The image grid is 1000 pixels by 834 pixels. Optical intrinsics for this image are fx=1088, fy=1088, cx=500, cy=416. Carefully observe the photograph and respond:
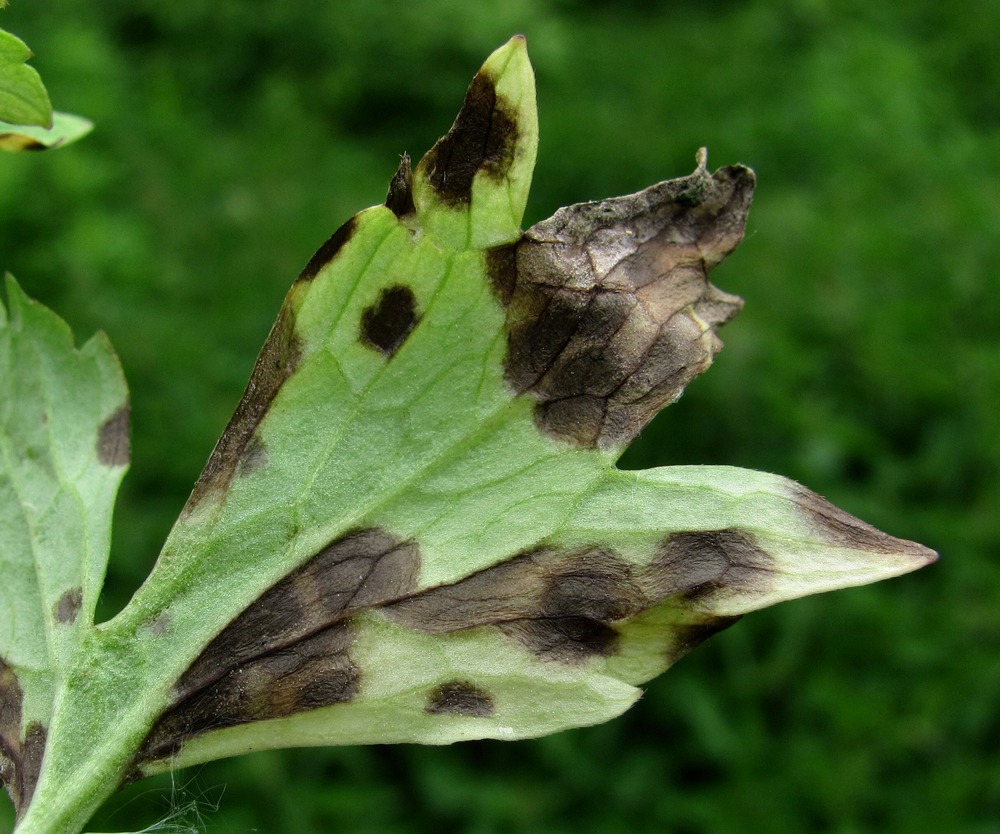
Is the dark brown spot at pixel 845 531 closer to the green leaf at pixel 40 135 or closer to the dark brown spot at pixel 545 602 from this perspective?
the dark brown spot at pixel 545 602

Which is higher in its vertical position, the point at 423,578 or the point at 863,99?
the point at 863,99

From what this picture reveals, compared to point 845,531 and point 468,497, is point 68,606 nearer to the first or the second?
point 468,497

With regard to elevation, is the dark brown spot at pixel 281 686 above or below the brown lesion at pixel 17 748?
above

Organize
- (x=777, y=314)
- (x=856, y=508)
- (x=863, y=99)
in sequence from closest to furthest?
(x=856, y=508), (x=777, y=314), (x=863, y=99)

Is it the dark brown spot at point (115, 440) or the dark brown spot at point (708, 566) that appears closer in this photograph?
the dark brown spot at point (708, 566)

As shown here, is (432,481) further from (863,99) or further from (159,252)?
(863,99)

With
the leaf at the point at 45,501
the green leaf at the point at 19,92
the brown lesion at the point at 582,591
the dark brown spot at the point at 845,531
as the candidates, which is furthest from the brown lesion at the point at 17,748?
the dark brown spot at the point at 845,531

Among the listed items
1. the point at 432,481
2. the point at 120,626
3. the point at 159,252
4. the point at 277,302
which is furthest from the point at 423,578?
the point at 159,252

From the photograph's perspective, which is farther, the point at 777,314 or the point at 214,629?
the point at 777,314

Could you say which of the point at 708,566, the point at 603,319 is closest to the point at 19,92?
the point at 603,319
